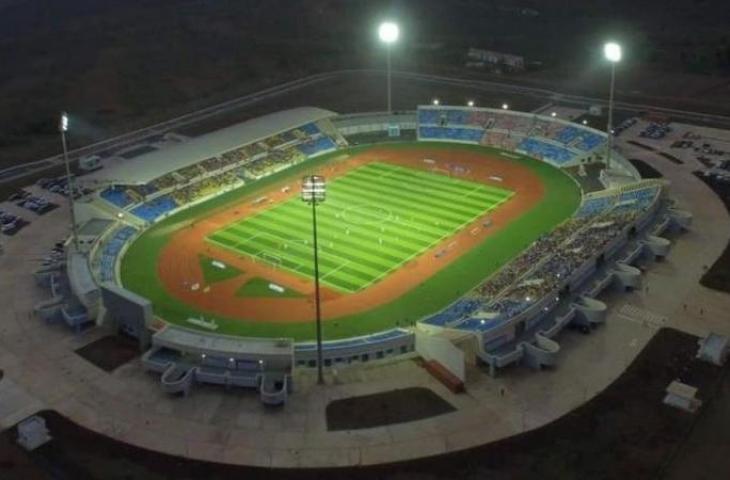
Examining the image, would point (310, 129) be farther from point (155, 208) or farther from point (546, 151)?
point (546, 151)

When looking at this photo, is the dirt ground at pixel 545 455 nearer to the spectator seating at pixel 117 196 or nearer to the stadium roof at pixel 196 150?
the spectator seating at pixel 117 196

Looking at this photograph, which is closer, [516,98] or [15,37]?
[516,98]

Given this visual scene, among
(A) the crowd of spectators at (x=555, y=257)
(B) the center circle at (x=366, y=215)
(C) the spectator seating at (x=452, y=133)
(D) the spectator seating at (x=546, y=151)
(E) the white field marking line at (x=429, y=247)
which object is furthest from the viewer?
(C) the spectator seating at (x=452, y=133)

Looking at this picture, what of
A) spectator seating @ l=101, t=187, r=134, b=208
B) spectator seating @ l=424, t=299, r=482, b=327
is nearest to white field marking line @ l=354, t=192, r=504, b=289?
spectator seating @ l=424, t=299, r=482, b=327

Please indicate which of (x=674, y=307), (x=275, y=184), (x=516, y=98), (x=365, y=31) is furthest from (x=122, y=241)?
(x=365, y=31)

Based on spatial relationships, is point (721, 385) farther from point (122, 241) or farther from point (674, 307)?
point (122, 241)

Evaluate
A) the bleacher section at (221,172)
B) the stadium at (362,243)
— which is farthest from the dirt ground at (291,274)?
the bleacher section at (221,172)
